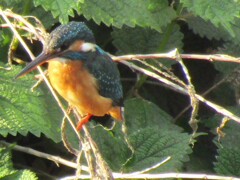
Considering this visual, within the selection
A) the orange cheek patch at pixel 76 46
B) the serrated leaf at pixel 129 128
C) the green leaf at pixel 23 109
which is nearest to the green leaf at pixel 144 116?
the serrated leaf at pixel 129 128

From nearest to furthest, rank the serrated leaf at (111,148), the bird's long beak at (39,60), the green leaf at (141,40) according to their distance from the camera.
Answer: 1. the bird's long beak at (39,60)
2. the serrated leaf at (111,148)
3. the green leaf at (141,40)

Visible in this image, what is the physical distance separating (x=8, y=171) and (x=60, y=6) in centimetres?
96

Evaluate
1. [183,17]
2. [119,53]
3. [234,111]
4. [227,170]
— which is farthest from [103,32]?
[227,170]

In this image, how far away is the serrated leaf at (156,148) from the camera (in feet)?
12.5

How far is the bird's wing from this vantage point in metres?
3.38

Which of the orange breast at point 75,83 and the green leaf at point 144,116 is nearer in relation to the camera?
the orange breast at point 75,83

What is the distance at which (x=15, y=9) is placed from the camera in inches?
160

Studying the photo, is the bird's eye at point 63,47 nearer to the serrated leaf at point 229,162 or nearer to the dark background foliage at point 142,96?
the dark background foliage at point 142,96

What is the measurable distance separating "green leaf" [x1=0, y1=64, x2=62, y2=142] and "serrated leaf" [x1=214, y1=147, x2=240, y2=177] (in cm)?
103

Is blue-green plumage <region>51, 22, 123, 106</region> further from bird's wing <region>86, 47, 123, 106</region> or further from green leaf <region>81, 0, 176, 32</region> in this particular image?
green leaf <region>81, 0, 176, 32</region>

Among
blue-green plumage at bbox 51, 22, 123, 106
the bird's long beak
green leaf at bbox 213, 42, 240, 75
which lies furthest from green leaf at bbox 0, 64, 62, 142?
green leaf at bbox 213, 42, 240, 75

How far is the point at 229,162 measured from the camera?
402 cm

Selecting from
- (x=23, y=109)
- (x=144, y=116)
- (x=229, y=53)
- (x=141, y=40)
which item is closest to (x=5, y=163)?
(x=23, y=109)

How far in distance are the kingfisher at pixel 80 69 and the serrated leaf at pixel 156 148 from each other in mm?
336
